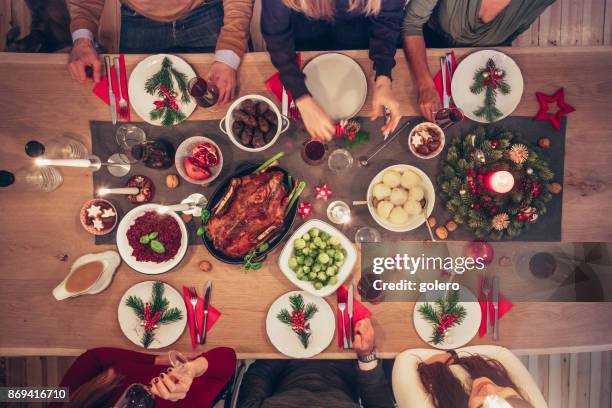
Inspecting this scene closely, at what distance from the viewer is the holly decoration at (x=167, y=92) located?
188 cm

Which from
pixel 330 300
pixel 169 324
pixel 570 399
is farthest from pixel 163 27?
pixel 570 399

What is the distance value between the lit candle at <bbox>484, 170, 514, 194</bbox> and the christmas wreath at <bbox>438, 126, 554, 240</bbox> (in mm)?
69

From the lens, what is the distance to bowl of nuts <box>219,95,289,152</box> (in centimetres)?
179

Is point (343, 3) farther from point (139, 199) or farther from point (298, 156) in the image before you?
point (139, 199)

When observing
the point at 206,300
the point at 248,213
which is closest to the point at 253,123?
the point at 248,213

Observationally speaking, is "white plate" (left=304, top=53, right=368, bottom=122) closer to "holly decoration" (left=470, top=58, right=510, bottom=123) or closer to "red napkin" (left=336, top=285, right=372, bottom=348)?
"holly decoration" (left=470, top=58, right=510, bottom=123)

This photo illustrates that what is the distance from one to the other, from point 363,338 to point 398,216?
2.05 ft

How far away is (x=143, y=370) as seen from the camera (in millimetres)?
2004

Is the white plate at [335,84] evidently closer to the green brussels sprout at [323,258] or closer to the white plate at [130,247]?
the green brussels sprout at [323,258]

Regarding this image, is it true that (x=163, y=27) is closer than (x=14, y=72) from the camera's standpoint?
No

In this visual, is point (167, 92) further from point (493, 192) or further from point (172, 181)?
point (493, 192)

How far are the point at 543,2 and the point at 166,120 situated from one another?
6.36 feet

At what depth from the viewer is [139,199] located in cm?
191

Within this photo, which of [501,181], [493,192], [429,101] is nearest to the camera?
[501,181]
